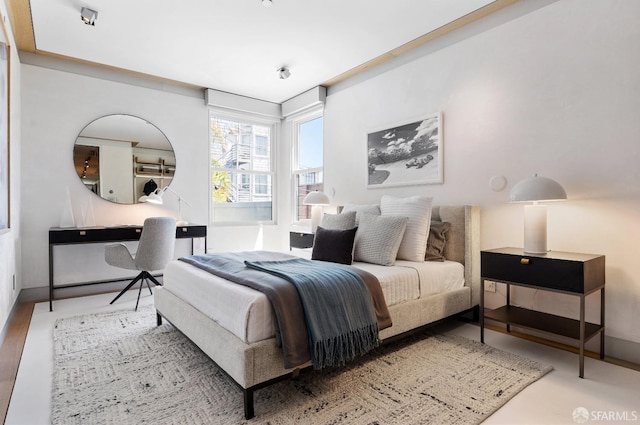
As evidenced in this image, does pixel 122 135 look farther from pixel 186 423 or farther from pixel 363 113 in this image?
pixel 186 423

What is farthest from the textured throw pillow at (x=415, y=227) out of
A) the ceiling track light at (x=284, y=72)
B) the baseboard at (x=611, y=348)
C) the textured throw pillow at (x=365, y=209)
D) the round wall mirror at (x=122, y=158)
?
the round wall mirror at (x=122, y=158)

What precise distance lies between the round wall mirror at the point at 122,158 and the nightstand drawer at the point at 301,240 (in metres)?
1.84

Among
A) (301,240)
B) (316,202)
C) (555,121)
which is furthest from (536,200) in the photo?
(301,240)

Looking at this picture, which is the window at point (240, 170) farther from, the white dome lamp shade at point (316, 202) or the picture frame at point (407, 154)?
the picture frame at point (407, 154)

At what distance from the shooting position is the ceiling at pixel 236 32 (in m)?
2.90

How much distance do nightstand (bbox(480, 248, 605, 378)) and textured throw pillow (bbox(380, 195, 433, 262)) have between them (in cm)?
52

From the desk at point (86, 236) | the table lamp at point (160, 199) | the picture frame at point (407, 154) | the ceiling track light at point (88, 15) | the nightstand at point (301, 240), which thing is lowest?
the nightstand at point (301, 240)

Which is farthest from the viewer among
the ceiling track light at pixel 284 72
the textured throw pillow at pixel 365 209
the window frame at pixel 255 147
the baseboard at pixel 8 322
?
the window frame at pixel 255 147

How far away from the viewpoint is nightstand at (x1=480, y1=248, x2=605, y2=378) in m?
2.13

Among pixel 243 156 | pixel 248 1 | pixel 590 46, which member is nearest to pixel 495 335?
pixel 590 46

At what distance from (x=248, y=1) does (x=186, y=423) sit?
116 inches

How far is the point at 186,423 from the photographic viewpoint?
5.41 ft

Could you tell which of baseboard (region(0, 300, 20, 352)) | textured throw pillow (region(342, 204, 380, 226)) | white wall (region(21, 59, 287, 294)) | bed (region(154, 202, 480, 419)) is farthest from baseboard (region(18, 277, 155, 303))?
textured throw pillow (region(342, 204, 380, 226))

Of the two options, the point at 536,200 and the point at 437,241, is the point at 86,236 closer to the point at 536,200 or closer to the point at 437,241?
the point at 437,241
